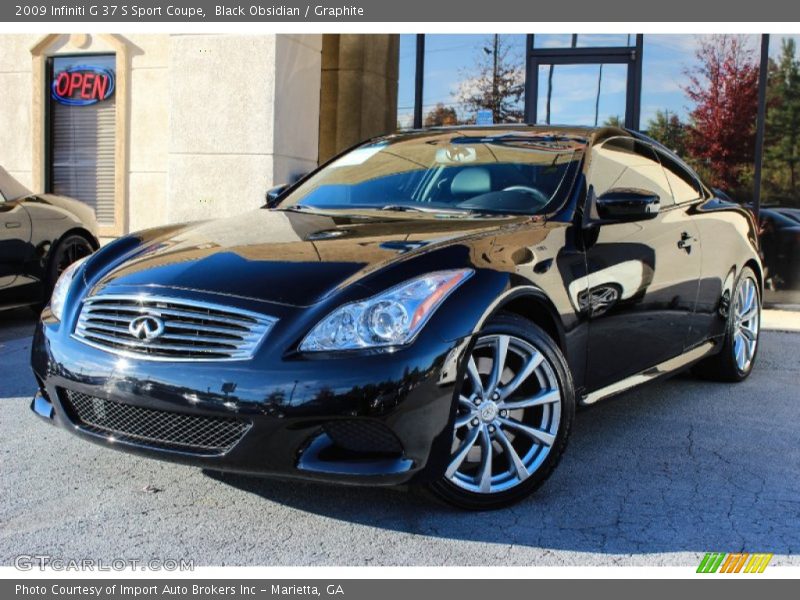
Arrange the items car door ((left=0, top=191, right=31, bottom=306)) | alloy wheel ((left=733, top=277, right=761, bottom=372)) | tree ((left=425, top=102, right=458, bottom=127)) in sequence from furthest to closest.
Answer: tree ((left=425, top=102, right=458, bottom=127)), car door ((left=0, top=191, right=31, bottom=306)), alloy wheel ((left=733, top=277, right=761, bottom=372))

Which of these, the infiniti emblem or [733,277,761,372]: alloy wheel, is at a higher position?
the infiniti emblem

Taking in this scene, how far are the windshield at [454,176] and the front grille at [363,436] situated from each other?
1.45 m

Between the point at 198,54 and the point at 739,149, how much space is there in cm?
573

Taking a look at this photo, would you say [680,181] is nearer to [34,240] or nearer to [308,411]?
[308,411]

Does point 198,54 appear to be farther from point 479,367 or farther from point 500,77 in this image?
A: point 479,367

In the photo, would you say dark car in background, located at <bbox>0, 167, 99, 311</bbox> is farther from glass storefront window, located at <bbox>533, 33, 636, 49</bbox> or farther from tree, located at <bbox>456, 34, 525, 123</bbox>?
→ glass storefront window, located at <bbox>533, 33, 636, 49</bbox>

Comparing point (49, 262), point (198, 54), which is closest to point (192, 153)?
point (198, 54)

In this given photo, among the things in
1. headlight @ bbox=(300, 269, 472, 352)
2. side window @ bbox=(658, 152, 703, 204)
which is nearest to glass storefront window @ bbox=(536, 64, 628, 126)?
side window @ bbox=(658, 152, 703, 204)

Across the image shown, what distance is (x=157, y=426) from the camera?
122 inches

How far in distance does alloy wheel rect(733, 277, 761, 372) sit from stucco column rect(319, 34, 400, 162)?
6.23m

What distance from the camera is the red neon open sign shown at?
11.3m

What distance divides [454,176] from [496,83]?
22.2 ft

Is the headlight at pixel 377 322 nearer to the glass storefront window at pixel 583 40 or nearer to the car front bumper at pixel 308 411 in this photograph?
the car front bumper at pixel 308 411

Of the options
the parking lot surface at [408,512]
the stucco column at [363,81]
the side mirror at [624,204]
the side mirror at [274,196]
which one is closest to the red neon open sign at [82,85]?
the stucco column at [363,81]
